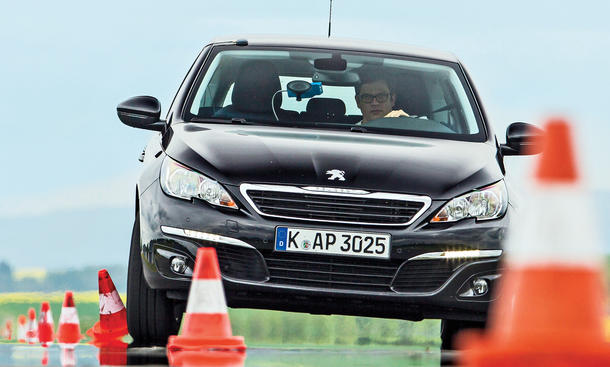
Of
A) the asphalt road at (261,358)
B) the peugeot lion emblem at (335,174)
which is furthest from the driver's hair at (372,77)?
the asphalt road at (261,358)

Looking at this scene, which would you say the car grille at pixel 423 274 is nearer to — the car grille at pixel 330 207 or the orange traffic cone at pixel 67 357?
the car grille at pixel 330 207

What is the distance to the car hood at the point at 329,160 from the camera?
7.50 m

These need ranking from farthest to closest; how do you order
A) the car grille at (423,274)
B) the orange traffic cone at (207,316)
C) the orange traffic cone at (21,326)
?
the orange traffic cone at (21,326) → the car grille at (423,274) → the orange traffic cone at (207,316)

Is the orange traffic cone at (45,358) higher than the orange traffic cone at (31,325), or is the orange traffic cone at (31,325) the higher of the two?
the orange traffic cone at (45,358)

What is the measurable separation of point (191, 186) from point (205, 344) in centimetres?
100

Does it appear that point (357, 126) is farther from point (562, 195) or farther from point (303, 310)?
point (562, 195)

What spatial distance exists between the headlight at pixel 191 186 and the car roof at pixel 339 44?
5.93 feet

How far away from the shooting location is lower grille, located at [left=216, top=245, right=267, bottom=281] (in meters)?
7.36

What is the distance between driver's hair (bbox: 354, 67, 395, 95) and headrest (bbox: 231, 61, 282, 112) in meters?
0.58

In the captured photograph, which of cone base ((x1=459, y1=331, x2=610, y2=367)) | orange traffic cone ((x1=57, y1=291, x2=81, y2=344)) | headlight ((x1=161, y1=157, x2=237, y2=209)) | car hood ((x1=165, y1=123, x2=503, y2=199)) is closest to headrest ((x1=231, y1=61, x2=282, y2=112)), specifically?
car hood ((x1=165, y1=123, x2=503, y2=199))

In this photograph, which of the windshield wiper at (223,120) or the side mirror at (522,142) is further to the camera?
the side mirror at (522,142)

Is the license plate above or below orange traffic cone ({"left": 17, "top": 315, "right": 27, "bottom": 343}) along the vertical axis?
above

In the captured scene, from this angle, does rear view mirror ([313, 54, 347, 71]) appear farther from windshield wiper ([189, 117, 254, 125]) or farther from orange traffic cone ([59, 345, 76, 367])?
orange traffic cone ([59, 345, 76, 367])

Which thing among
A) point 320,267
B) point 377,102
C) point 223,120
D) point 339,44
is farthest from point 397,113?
point 320,267
